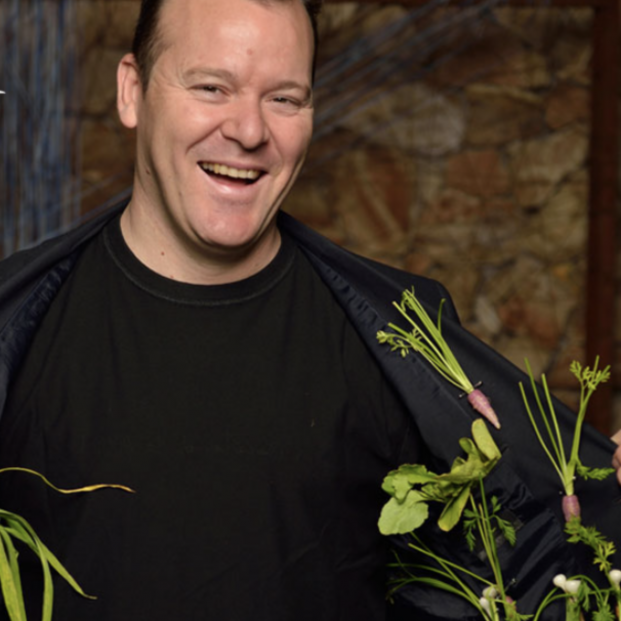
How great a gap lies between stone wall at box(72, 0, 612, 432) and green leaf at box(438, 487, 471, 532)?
7.76 feet

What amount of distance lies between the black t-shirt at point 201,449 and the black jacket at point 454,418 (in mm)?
39

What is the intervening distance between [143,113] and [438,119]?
90.2 inches

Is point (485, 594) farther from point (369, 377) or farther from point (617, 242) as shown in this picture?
point (617, 242)

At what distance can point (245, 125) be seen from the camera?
1.61 m

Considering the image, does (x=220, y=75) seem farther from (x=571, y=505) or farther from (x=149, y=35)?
(x=571, y=505)

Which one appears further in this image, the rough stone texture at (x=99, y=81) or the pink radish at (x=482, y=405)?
the rough stone texture at (x=99, y=81)

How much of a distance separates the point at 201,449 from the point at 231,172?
40 cm

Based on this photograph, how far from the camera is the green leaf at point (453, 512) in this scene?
60.4 inches

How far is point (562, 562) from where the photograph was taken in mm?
1643

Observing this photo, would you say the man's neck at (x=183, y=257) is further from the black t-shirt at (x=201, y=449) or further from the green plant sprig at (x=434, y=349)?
the green plant sprig at (x=434, y=349)

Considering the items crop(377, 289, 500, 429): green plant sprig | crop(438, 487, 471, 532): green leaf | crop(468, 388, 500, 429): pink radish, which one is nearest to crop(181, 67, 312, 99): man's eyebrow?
crop(377, 289, 500, 429): green plant sprig

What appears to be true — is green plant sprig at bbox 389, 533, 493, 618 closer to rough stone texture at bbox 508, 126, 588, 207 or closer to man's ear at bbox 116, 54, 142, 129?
man's ear at bbox 116, 54, 142, 129

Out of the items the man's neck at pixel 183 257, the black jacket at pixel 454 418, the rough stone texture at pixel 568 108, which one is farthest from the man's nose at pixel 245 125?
the rough stone texture at pixel 568 108

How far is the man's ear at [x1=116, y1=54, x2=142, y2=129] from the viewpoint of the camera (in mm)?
1786
